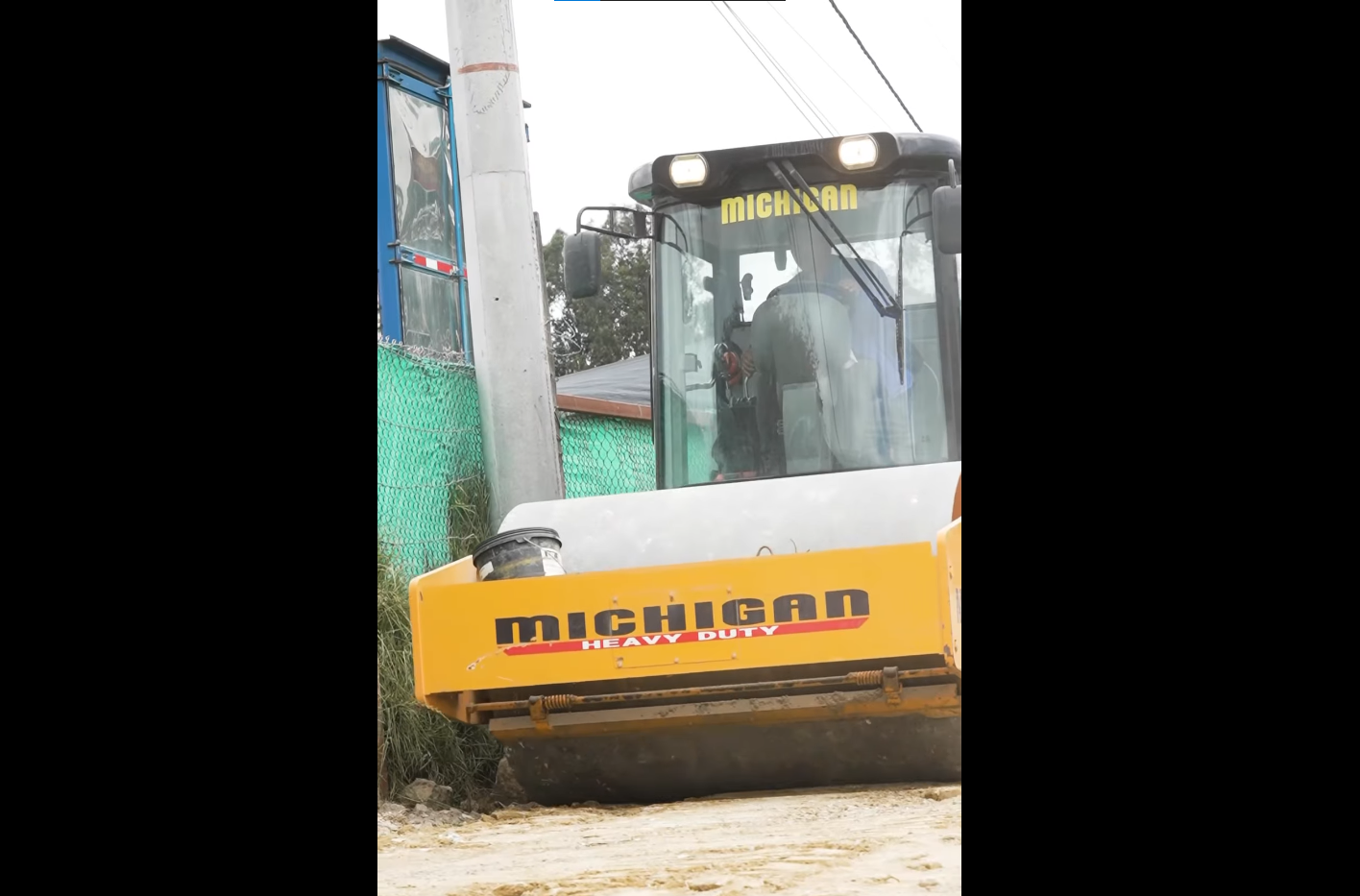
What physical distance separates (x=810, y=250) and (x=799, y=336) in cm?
31

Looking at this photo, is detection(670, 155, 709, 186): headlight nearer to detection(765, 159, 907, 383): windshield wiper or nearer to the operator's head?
detection(765, 159, 907, 383): windshield wiper

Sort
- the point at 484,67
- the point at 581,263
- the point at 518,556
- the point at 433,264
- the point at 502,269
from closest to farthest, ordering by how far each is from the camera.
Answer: the point at 518,556, the point at 581,263, the point at 484,67, the point at 502,269, the point at 433,264

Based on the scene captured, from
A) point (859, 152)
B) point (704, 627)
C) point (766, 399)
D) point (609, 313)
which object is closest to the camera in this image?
point (704, 627)

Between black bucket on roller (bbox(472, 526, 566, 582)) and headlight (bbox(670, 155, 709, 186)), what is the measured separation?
4.83ft

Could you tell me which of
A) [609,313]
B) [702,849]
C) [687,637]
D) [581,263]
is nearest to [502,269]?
[581,263]

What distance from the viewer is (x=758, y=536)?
4590 millimetres

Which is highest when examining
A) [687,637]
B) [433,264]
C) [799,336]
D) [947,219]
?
[433,264]

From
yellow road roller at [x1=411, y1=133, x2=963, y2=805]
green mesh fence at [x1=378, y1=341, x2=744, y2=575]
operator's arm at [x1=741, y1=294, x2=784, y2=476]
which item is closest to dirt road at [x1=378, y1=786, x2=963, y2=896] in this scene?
yellow road roller at [x1=411, y1=133, x2=963, y2=805]

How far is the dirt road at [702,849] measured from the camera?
286cm

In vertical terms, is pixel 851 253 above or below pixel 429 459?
above

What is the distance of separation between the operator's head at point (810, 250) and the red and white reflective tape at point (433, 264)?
2.71 m

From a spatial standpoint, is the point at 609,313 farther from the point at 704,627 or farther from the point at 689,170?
the point at 704,627

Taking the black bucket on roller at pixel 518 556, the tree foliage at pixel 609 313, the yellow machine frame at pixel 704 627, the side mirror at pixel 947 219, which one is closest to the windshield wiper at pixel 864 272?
the side mirror at pixel 947 219

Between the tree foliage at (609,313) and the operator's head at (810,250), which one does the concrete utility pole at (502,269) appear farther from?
the operator's head at (810,250)
